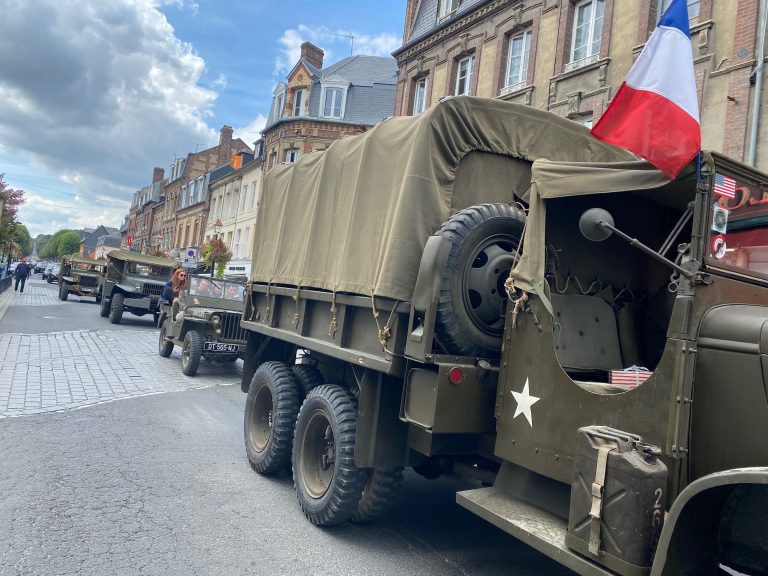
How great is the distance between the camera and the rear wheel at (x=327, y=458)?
4.29 metres

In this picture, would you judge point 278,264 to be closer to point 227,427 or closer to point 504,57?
point 227,427

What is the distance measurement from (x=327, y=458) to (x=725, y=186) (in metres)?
3.31

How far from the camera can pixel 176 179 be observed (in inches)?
2371

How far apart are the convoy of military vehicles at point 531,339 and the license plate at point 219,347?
5.69m

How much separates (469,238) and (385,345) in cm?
90

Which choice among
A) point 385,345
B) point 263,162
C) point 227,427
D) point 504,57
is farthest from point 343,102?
point 385,345

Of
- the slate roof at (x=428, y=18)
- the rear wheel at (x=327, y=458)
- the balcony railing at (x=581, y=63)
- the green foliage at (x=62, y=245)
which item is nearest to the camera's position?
the rear wheel at (x=327, y=458)

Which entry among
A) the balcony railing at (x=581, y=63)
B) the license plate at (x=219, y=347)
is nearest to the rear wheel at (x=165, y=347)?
the license plate at (x=219, y=347)

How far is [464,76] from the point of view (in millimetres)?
19734

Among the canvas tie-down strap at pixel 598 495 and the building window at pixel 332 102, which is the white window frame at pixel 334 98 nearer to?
the building window at pixel 332 102

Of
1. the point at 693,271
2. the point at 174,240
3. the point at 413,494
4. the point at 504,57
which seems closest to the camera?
the point at 693,271

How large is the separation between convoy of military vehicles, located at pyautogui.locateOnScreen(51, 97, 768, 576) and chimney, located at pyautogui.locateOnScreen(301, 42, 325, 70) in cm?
3231

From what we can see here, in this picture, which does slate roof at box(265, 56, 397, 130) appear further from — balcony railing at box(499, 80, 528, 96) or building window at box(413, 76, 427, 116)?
balcony railing at box(499, 80, 528, 96)

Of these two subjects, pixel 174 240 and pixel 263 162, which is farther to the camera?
pixel 174 240
